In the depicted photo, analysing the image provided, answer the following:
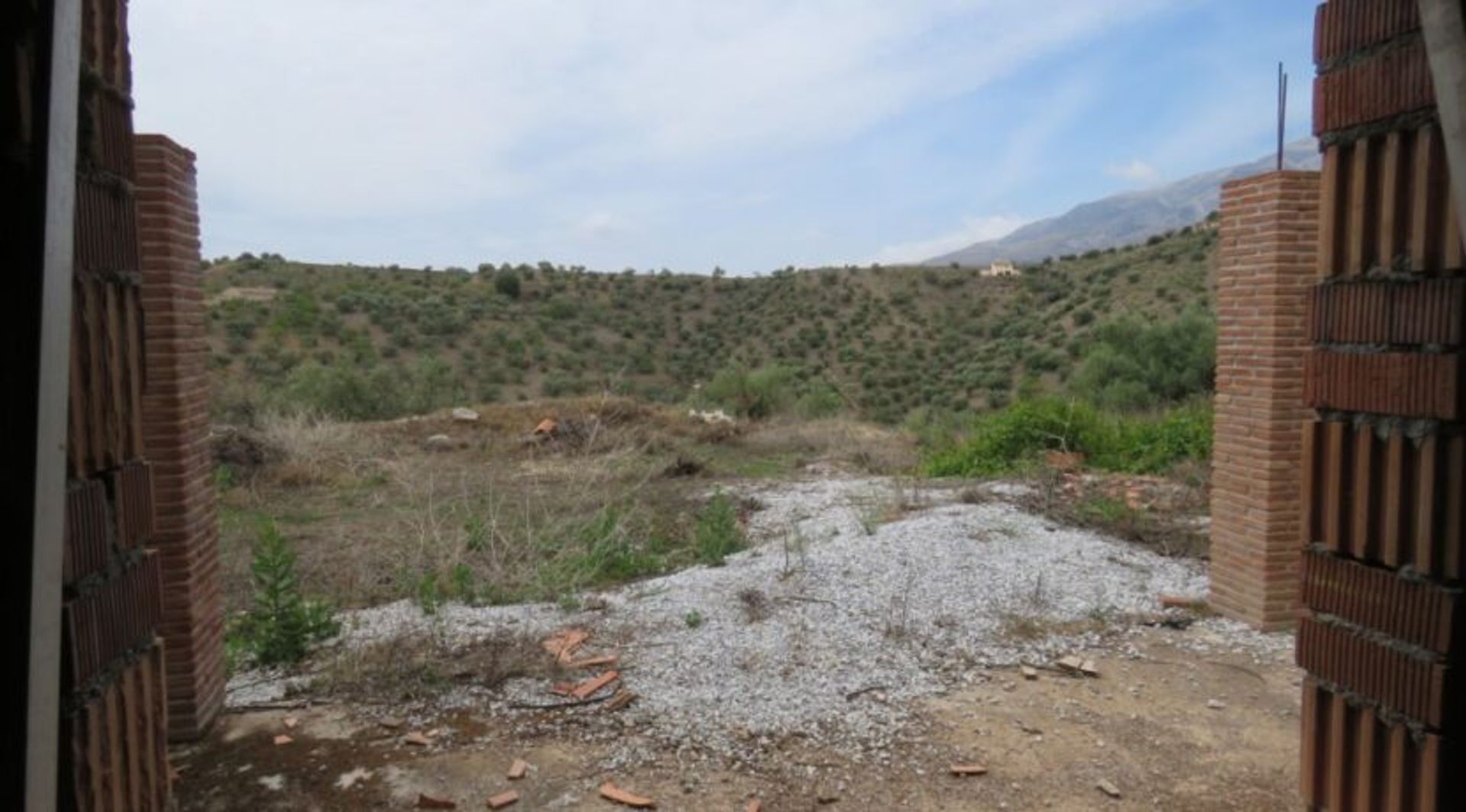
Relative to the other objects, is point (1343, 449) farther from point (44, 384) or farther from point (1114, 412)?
point (1114, 412)

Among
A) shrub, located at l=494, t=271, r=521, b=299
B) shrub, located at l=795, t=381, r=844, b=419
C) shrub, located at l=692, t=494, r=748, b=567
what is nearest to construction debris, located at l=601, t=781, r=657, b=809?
shrub, located at l=692, t=494, r=748, b=567

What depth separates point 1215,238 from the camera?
29.4m

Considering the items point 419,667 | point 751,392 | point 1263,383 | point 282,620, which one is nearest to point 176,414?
point 282,620

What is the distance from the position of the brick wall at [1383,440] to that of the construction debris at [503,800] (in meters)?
3.24

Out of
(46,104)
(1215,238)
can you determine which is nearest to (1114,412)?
(1215,238)

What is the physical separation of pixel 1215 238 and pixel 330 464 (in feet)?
88.2

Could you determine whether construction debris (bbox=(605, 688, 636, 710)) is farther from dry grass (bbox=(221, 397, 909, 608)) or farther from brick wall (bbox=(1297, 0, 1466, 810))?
brick wall (bbox=(1297, 0, 1466, 810))

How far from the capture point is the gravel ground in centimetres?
511

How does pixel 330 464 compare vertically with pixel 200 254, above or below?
below

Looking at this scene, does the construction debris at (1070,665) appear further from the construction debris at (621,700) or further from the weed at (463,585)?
the weed at (463,585)

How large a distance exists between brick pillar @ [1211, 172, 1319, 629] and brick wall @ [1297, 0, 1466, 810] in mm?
4359

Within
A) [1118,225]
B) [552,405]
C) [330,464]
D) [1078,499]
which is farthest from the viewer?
[1118,225]

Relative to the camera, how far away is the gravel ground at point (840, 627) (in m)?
5.11

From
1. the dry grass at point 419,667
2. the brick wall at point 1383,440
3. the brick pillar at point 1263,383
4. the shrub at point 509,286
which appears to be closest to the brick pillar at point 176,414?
the dry grass at point 419,667
